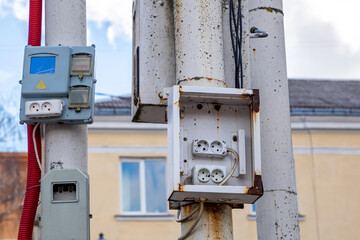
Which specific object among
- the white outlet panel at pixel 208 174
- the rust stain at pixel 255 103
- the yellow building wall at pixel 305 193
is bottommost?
the white outlet panel at pixel 208 174

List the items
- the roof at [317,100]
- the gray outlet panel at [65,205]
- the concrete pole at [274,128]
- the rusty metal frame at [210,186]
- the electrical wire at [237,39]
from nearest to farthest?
the rusty metal frame at [210,186] → the gray outlet panel at [65,205] → the electrical wire at [237,39] → the concrete pole at [274,128] → the roof at [317,100]

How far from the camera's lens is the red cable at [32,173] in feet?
15.1

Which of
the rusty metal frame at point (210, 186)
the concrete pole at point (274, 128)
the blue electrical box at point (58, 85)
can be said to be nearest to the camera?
the rusty metal frame at point (210, 186)

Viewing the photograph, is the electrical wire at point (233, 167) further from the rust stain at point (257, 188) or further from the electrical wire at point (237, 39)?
the electrical wire at point (237, 39)

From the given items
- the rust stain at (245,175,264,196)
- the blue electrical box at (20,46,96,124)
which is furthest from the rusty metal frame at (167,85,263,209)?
the blue electrical box at (20,46,96,124)

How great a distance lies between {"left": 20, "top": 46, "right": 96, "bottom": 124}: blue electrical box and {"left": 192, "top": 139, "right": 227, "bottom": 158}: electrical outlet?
2.63ft

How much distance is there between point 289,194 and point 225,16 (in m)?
1.42

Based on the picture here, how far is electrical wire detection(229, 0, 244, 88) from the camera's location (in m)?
4.54

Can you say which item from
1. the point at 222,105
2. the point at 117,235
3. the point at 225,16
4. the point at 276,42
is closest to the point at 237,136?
the point at 222,105

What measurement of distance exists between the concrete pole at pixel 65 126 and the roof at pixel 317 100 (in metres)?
17.2

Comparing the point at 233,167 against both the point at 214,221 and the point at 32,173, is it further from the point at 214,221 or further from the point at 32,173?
the point at 32,173

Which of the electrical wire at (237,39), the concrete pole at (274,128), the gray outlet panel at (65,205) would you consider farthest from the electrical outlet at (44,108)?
the concrete pole at (274,128)

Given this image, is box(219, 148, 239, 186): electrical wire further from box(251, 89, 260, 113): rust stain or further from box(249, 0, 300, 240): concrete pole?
box(249, 0, 300, 240): concrete pole

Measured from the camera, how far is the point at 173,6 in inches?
184
